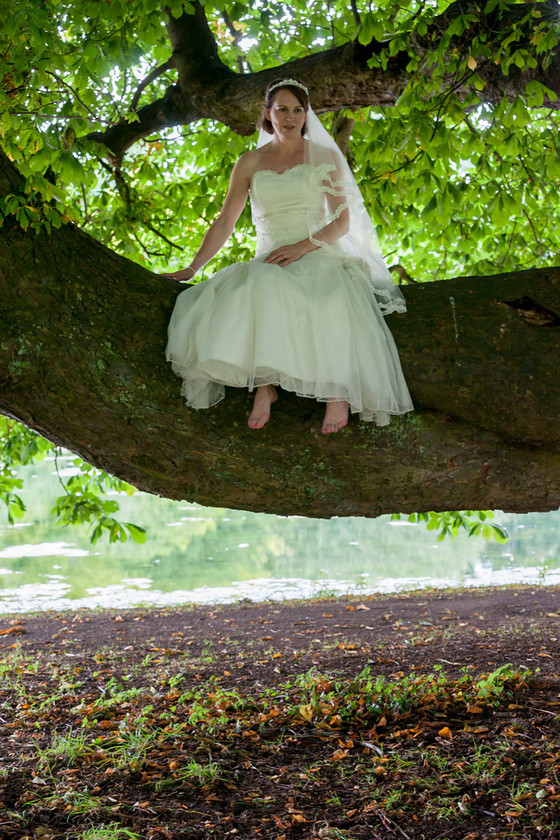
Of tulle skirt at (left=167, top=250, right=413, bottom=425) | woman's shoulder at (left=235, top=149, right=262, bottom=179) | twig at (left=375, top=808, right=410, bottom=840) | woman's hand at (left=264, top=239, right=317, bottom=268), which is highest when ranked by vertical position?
woman's shoulder at (left=235, top=149, right=262, bottom=179)

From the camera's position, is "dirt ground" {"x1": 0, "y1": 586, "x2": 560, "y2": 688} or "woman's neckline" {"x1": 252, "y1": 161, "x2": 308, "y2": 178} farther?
"dirt ground" {"x1": 0, "y1": 586, "x2": 560, "y2": 688}

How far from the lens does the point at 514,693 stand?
4.79 meters

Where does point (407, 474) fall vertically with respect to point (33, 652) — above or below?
above

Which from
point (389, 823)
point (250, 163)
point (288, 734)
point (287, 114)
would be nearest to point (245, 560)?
point (288, 734)

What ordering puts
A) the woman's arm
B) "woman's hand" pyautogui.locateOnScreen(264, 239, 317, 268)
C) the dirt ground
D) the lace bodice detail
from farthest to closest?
the dirt ground, the woman's arm, the lace bodice detail, "woman's hand" pyautogui.locateOnScreen(264, 239, 317, 268)

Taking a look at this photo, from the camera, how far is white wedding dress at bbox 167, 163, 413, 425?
338cm

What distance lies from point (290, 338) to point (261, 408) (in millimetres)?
343

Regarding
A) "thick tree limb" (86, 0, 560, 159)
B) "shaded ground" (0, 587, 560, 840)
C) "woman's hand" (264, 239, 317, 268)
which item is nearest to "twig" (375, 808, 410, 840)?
"shaded ground" (0, 587, 560, 840)

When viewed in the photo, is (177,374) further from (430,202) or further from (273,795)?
(430,202)

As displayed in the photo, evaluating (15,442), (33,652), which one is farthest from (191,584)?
(33,652)

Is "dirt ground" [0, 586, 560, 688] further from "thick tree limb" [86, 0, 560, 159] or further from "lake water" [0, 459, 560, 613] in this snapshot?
"thick tree limb" [86, 0, 560, 159]

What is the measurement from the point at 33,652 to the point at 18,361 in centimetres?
442

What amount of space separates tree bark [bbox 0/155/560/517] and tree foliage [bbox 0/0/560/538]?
0.34 m

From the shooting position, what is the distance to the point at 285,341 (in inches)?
135
